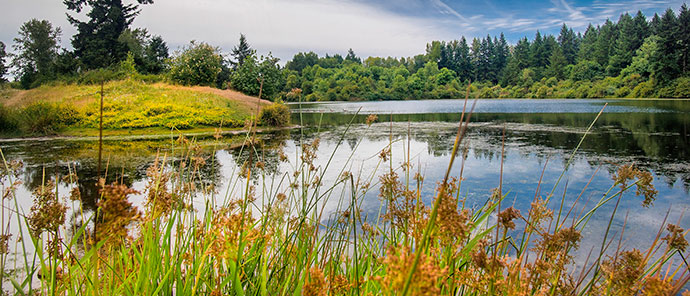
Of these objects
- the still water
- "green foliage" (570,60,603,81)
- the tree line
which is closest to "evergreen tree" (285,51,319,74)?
the tree line

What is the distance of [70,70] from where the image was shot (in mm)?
30438

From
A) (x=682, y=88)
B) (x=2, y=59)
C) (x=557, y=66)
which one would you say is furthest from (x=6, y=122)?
(x=557, y=66)

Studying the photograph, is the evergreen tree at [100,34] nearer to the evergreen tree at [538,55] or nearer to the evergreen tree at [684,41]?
the evergreen tree at [684,41]

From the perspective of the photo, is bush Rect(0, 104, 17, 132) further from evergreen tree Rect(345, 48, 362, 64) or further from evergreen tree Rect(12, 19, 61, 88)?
evergreen tree Rect(345, 48, 362, 64)

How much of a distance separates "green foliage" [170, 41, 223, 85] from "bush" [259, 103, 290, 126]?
1030 centimetres

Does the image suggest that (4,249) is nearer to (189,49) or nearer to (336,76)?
(189,49)

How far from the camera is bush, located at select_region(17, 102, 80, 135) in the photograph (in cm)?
1362

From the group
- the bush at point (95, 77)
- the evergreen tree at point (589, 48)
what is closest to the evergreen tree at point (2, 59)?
the bush at point (95, 77)

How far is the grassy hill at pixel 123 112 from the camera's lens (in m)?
13.8

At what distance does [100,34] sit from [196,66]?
42.6 feet

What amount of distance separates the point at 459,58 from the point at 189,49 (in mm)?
79619

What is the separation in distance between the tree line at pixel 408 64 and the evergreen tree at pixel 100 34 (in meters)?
0.08

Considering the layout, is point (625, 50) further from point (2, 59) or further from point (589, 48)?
point (2, 59)

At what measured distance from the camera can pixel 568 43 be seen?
77.4 m
